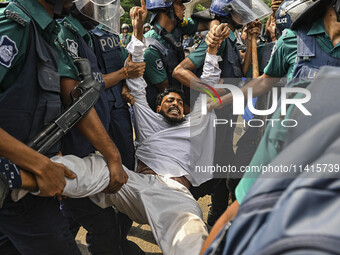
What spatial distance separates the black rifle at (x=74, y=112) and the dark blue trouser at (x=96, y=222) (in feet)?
1.92

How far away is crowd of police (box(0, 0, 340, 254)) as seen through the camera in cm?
124

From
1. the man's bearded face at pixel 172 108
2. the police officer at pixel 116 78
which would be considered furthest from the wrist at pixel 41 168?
the man's bearded face at pixel 172 108

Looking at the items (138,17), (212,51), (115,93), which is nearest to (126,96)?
(115,93)

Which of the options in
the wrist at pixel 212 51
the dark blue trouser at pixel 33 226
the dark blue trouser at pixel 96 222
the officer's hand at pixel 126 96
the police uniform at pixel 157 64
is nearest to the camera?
the dark blue trouser at pixel 33 226

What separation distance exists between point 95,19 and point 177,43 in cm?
108

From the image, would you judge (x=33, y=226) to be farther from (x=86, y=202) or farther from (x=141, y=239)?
(x=141, y=239)

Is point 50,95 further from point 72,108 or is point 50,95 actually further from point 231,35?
point 231,35

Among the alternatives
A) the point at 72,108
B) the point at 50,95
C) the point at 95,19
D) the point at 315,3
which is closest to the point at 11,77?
the point at 50,95

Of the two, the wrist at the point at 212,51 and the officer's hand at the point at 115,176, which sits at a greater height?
the wrist at the point at 212,51

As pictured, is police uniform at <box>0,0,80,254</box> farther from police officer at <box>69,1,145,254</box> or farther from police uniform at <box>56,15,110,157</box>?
police officer at <box>69,1,145,254</box>

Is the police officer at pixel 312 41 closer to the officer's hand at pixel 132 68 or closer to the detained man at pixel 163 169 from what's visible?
the detained man at pixel 163 169

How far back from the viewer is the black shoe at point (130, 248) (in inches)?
92.5

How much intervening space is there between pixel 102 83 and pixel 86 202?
0.80 metres

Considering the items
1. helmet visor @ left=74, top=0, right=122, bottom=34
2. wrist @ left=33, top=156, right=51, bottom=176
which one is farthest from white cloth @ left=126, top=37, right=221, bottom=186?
wrist @ left=33, top=156, right=51, bottom=176
